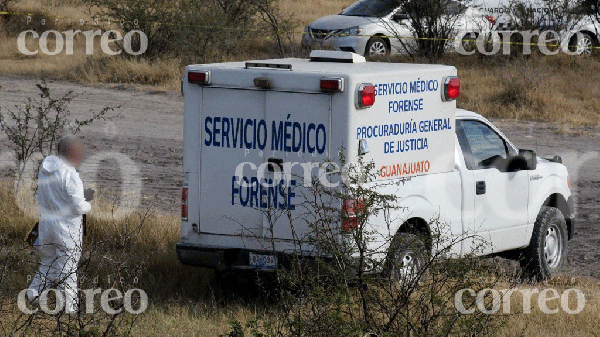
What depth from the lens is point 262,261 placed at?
7.95m

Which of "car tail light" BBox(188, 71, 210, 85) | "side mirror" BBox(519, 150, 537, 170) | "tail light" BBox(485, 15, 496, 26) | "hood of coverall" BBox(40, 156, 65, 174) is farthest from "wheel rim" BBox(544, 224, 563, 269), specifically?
"tail light" BBox(485, 15, 496, 26)

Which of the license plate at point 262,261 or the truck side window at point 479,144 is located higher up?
the truck side window at point 479,144

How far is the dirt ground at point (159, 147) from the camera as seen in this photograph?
12.4 meters

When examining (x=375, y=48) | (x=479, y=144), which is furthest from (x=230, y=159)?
(x=375, y=48)

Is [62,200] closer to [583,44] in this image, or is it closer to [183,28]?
[183,28]

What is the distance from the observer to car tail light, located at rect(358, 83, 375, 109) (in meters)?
7.62

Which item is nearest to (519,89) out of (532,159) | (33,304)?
(532,159)

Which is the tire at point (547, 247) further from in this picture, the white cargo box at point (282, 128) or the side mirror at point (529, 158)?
the white cargo box at point (282, 128)

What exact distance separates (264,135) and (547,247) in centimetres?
339

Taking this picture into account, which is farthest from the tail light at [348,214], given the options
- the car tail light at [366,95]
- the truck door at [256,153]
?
the car tail light at [366,95]

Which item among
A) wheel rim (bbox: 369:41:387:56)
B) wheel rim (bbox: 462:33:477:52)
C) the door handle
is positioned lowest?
the door handle

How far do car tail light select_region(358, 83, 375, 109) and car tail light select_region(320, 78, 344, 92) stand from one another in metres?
0.16

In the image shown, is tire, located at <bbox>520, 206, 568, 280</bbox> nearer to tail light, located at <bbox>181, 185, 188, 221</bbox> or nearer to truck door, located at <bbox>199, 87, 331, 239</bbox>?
truck door, located at <bbox>199, 87, 331, 239</bbox>

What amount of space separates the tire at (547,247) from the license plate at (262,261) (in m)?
2.70
